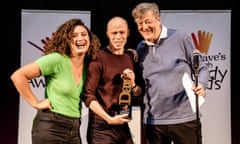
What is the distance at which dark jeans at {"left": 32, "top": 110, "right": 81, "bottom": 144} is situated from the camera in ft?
7.35

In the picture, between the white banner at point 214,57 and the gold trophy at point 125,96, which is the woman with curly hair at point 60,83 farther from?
the white banner at point 214,57

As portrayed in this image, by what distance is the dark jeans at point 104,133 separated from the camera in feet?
7.52

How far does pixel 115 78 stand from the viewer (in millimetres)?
2281

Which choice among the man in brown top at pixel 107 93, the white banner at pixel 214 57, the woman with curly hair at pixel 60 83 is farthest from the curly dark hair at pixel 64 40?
the white banner at pixel 214 57

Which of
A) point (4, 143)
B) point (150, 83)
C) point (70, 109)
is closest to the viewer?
point (70, 109)

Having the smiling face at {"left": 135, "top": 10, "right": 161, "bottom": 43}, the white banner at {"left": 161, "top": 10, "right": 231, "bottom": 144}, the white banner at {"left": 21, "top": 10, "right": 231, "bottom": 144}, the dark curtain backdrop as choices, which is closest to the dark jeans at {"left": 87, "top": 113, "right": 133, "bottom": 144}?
the smiling face at {"left": 135, "top": 10, "right": 161, "bottom": 43}

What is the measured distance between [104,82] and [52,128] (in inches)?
14.9

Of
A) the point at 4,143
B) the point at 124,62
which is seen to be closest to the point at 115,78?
the point at 124,62

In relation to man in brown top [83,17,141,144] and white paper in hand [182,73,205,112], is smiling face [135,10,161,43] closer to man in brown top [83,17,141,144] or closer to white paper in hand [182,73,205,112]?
man in brown top [83,17,141,144]

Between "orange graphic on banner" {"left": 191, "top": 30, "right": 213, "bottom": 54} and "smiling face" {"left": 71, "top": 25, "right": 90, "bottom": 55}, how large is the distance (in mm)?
1674

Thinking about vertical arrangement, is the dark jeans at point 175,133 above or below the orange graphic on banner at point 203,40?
below

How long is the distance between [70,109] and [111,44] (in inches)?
17.1

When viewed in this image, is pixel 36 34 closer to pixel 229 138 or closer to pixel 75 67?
pixel 75 67

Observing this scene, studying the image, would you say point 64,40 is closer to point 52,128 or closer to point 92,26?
point 52,128
